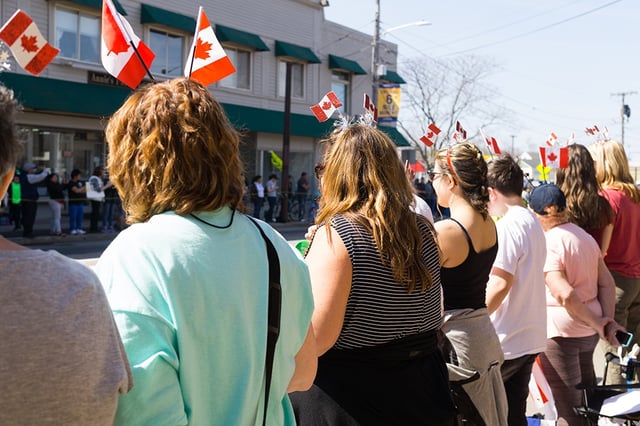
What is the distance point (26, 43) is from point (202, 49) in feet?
2.33

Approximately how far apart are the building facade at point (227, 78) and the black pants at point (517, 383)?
1110 centimetres

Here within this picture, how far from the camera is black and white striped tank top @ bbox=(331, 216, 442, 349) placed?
8.14 ft

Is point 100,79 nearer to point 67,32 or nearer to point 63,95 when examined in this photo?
point 67,32

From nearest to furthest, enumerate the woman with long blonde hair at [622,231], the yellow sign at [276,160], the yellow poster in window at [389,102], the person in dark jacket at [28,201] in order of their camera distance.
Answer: the woman with long blonde hair at [622,231]
the person in dark jacket at [28,201]
the yellow sign at [276,160]
the yellow poster in window at [389,102]

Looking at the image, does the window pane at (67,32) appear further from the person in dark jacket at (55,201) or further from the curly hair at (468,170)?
the curly hair at (468,170)

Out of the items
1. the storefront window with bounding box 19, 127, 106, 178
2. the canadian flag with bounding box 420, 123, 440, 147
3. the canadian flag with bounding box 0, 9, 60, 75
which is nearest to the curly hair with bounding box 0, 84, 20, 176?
the canadian flag with bounding box 0, 9, 60, 75

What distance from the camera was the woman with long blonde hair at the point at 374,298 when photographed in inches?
97.1

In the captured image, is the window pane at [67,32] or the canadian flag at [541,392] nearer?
the canadian flag at [541,392]

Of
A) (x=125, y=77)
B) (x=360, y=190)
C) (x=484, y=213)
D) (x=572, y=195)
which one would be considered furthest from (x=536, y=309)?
(x=125, y=77)

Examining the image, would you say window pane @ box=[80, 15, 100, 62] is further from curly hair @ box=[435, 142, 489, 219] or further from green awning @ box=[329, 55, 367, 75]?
curly hair @ box=[435, 142, 489, 219]

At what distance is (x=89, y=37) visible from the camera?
19.7 m

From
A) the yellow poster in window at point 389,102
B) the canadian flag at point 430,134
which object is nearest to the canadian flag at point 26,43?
the canadian flag at point 430,134

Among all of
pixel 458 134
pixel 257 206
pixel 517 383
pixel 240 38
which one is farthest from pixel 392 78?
pixel 517 383

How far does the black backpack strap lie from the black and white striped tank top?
1.89 ft
